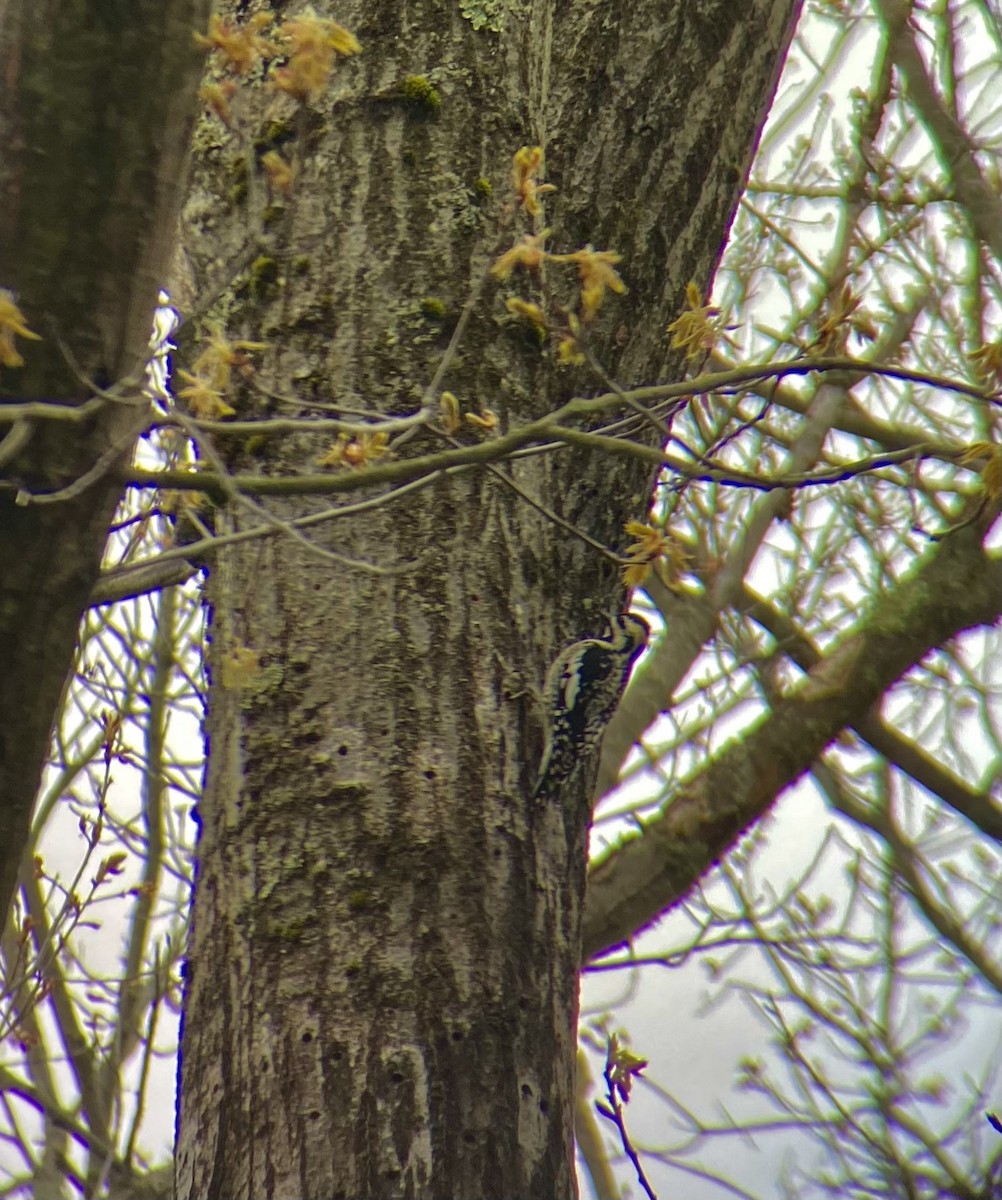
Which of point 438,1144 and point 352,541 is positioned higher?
point 352,541

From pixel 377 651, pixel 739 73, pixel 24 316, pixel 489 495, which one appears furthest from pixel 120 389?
pixel 739 73

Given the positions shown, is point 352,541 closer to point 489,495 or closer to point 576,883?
point 489,495

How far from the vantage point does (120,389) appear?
1460mm

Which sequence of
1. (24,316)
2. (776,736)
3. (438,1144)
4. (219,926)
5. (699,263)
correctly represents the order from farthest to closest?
(776,736), (699,263), (219,926), (438,1144), (24,316)

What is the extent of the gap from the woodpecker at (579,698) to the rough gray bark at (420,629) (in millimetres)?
52

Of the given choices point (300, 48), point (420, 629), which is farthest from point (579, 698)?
point (300, 48)

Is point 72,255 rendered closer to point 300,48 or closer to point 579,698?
point 300,48

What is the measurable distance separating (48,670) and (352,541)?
89 centimetres

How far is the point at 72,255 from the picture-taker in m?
1.42

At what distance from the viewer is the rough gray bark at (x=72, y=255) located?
138 centimetres

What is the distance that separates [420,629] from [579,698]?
0.51 metres

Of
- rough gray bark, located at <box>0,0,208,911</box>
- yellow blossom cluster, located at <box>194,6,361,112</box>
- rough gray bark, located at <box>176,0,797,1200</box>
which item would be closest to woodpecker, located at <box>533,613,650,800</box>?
rough gray bark, located at <box>176,0,797,1200</box>

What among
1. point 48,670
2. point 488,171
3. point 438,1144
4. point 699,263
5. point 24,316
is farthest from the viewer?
point 699,263

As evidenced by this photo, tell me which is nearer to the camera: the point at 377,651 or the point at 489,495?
the point at 377,651
